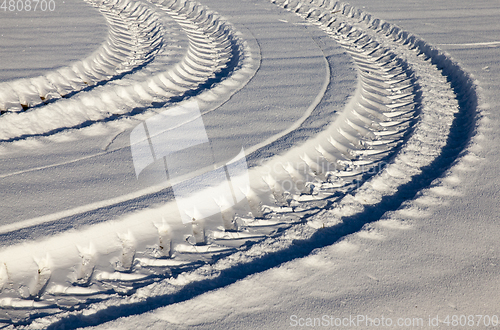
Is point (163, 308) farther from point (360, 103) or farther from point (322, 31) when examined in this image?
point (322, 31)

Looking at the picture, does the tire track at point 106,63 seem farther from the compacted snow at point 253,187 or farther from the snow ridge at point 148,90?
the snow ridge at point 148,90

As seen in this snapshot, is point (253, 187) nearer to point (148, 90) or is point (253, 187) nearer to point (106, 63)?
point (148, 90)

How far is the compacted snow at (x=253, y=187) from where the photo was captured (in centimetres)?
210

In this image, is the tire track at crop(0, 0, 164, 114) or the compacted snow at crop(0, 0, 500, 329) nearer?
the compacted snow at crop(0, 0, 500, 329)

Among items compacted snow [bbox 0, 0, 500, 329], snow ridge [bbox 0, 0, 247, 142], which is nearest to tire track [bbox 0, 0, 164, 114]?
compacted snow [bbox 0, 0, 500, 329]

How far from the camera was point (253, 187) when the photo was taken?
2924 mm

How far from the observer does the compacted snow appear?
2096 millimetres

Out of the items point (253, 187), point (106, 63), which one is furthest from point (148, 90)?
point (253, 187)

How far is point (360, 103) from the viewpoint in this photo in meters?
3.94

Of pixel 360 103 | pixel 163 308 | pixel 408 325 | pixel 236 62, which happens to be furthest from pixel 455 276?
pixel 236 62

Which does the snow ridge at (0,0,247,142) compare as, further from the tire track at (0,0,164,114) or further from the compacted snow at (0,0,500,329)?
the tire track at (0,0,164,114)

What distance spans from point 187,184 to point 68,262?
0.94 metres

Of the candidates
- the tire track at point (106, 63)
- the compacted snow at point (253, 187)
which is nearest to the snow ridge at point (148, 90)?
the compacted snow at point (253, 187)

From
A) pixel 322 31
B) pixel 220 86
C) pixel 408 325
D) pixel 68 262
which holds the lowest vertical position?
pixel 68 262
